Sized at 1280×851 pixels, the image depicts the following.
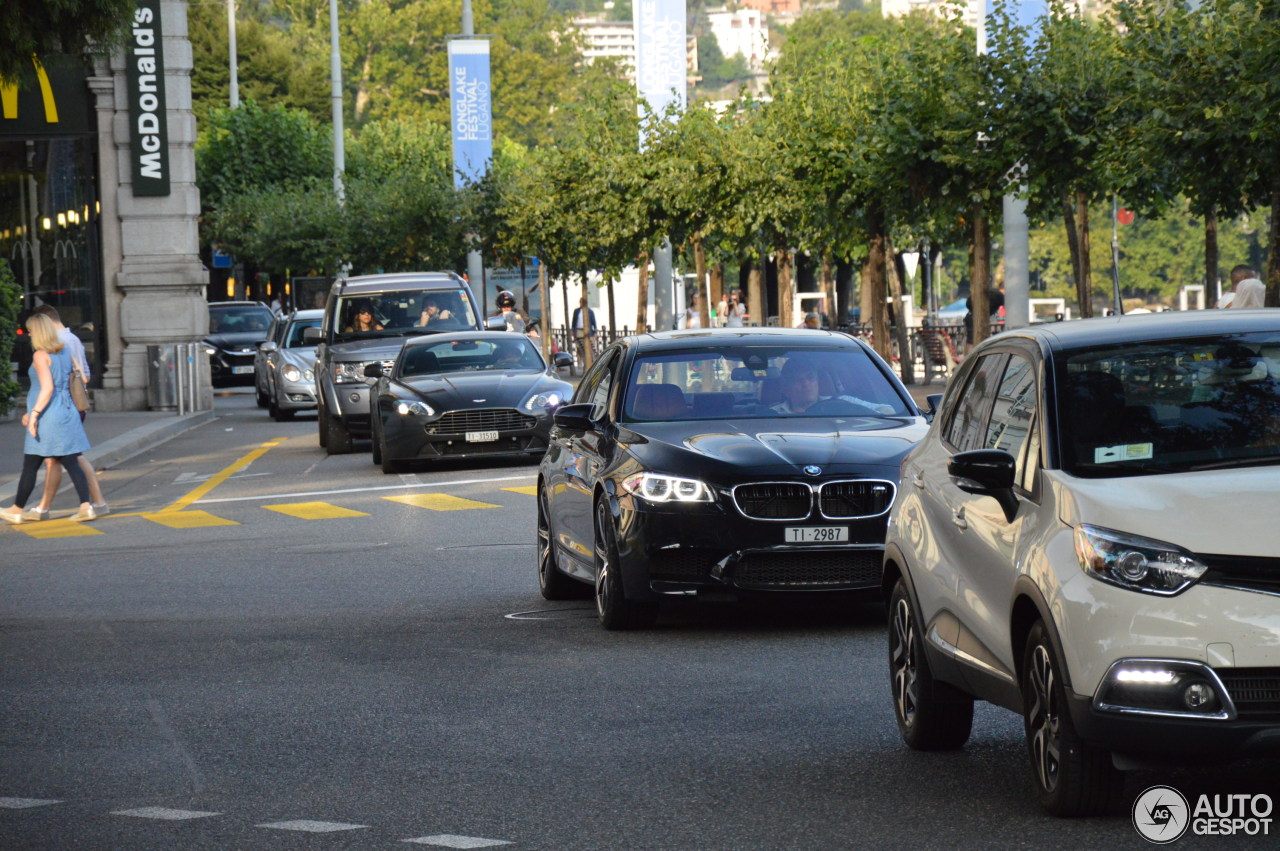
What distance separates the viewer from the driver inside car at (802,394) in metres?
11.0

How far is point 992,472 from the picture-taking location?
6.07 meters

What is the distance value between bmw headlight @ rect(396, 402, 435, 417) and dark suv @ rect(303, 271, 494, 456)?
12.4 ft

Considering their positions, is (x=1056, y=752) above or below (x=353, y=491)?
above

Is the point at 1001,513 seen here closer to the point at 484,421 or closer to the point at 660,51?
the point at 484,421

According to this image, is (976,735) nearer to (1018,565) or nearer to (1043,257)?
(1018,565)

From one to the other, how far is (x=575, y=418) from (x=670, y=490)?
116cm

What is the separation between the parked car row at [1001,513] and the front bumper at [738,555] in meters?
0.01

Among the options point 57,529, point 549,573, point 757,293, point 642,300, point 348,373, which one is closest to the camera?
point 549,573

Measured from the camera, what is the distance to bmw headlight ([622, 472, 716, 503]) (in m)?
9.77

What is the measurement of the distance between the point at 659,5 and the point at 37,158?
10946mm

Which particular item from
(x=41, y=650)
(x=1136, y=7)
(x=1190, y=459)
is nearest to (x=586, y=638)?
(x=41, y=650)

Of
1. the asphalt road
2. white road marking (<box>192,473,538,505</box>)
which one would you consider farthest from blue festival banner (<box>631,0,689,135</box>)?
the asphalt road

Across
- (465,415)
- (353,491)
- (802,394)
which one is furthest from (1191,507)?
(465,415)

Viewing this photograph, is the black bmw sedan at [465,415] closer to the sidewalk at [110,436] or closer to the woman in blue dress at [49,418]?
the sidewalk at [110,436]
